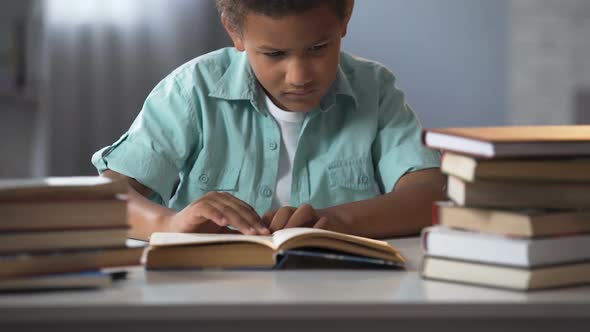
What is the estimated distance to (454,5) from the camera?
354 centimetres

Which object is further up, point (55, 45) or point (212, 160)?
point (55, 45)

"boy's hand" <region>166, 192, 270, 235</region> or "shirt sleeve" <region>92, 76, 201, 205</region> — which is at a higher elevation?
"shirt sleeve" <region>92, 76, 201, 205</region>

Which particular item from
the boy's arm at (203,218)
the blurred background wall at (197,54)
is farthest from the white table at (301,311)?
the blurred background wall at (197,54)

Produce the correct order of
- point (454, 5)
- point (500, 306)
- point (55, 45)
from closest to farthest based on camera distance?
point (500, 306) → point (55, 45) → point (454, 5)

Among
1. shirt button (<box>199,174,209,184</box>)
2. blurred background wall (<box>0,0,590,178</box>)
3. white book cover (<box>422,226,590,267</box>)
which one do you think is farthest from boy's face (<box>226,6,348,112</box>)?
blurred background wall (<box>0,0,590,178</box>)

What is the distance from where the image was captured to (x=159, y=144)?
1.60 m

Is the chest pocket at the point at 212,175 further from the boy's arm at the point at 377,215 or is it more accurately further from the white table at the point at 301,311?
the white table at the point at 301,311

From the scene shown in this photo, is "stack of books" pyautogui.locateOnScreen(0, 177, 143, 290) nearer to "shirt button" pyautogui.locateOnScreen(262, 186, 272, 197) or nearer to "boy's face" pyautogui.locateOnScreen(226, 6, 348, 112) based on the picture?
"boy's face" pyautogui.locateOnScreen(226, 6, 348, 112)

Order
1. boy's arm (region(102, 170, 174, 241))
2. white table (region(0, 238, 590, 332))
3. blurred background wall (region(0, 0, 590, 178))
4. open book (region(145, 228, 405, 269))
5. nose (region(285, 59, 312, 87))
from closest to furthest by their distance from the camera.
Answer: white table (region(0, 238, 590, 332)) < open book (region(145, 228, 405, 269)) < boy's arm (region(102, 170, 174, 241)) < nose (region(285, 59, 312, 87)) < blurred background wall (region(0, 0, 590, 178))

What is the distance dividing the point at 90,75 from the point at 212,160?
1722 millimetres

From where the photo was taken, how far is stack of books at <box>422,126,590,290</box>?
903 millimetres

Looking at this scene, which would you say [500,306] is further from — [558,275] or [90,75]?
[90,75]

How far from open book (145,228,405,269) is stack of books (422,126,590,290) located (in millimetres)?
121

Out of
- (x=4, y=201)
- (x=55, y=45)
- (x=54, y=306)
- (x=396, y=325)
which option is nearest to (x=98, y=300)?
(x=54, y=306)
